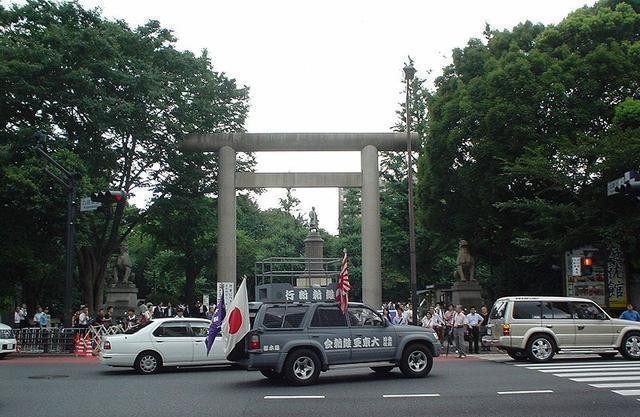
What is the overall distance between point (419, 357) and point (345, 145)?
57.4ft

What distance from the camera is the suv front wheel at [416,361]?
15.8 m

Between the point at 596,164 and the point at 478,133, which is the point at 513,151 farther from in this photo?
Answer: the point at 596,164

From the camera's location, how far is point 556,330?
19.2 meters

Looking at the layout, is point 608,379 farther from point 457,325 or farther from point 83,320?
point 83,320

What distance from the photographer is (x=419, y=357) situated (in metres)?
16.0

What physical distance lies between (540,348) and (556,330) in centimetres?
66

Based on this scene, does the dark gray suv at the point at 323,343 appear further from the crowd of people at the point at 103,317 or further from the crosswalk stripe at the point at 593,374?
the crowd of people at the point at 103,317

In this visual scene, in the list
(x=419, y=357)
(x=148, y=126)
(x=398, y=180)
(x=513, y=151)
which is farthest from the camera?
(x=398, y=180)

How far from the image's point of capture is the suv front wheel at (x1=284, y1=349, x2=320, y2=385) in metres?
14.6

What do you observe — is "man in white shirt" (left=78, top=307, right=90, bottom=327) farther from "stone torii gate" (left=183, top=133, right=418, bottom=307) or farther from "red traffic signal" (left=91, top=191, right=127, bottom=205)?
"stone torii gate" (left=183, top=133, right=418, bottom=307)

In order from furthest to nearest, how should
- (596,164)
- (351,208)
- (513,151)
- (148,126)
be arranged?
(351,208) → (148,126) → (513,151) → (596,164)

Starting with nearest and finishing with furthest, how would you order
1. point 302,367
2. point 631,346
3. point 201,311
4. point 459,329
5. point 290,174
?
1. point 302,367
2. point 631,346
3. point 459,329
4. point 201,311
5. point 290,174

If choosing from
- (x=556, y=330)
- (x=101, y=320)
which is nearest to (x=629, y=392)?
(x=556, y=330)

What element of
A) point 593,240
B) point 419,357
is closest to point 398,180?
point 593,240
